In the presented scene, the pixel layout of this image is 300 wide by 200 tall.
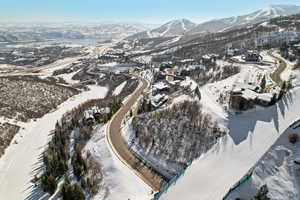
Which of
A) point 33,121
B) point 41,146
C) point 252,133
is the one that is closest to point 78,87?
point 33,121

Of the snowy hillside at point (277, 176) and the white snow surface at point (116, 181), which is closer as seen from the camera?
the snowy hillside at point (277, 176)

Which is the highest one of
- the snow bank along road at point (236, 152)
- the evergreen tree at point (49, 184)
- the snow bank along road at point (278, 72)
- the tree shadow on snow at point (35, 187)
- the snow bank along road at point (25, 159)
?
the snow bank along road at point (278, 72)

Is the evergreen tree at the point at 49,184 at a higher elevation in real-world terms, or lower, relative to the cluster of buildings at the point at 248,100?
lower

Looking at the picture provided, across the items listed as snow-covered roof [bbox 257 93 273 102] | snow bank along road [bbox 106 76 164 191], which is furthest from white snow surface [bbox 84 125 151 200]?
snow-covered roof [bbox 257 93 273 102]

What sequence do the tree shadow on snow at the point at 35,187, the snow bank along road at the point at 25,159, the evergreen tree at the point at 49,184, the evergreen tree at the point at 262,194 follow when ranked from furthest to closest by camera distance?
1. the snow bank along road at the point at 25,159
2. the tree shadow on snow at the point at 35,187
3. the evergreen tree at the point at 49,184
4. the evergreen tree at the point at 262,194

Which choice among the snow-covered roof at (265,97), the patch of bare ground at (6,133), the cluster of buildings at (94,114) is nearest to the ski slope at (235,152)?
the snow-covered roof at (265,97)

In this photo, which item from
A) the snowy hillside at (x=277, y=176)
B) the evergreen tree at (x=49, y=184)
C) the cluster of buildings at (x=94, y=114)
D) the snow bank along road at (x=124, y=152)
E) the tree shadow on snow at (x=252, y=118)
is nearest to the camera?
the snowy hillside at (x=277, y=176)

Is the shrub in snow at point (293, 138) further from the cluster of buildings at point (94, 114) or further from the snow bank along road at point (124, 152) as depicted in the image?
the cluster of buildings at point (94, 114)

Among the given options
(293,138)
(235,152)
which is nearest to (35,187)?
(235,152)
